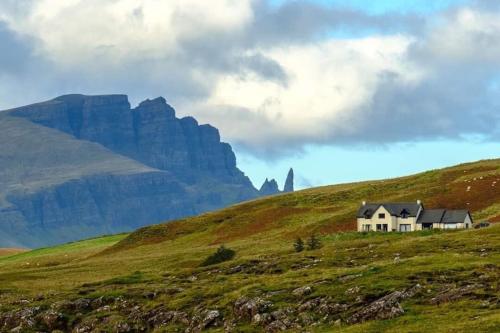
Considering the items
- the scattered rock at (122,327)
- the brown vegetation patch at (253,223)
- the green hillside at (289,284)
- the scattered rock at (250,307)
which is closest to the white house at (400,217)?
the green hillside at (289,284)

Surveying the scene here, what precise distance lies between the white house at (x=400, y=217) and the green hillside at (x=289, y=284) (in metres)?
4.51

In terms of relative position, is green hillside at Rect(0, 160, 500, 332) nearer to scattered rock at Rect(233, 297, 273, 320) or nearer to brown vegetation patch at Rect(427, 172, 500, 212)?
scattered rock at Rect(233, 297, 273, 320)

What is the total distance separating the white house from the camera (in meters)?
139

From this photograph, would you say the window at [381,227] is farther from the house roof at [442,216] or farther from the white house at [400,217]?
the house roof at [442,216]

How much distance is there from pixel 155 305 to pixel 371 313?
77.7ft

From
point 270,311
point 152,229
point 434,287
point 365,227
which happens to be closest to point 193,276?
point 270,311

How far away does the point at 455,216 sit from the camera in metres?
135

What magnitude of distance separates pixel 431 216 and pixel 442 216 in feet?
7.76

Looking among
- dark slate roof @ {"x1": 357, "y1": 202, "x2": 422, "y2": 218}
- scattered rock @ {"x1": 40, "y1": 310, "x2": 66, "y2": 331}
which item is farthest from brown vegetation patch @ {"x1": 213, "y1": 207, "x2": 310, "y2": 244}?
scattered rock @ {"x1": 40, "y1": 310, "x2": 66, "y2": 331}

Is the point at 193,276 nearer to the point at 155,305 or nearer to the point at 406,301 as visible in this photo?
the point at 155,305

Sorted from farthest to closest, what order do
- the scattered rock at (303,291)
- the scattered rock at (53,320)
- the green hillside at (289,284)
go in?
the scattered rock at (53,320)
the scattered rock at (303,291)
the green hillside at (289,284)

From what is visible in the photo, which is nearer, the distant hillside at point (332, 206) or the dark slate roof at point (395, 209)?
the dark slate roof at point (395, 209)

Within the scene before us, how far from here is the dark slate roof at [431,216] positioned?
5428 inches

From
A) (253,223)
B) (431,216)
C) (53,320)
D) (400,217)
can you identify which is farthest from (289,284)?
(253,223)
